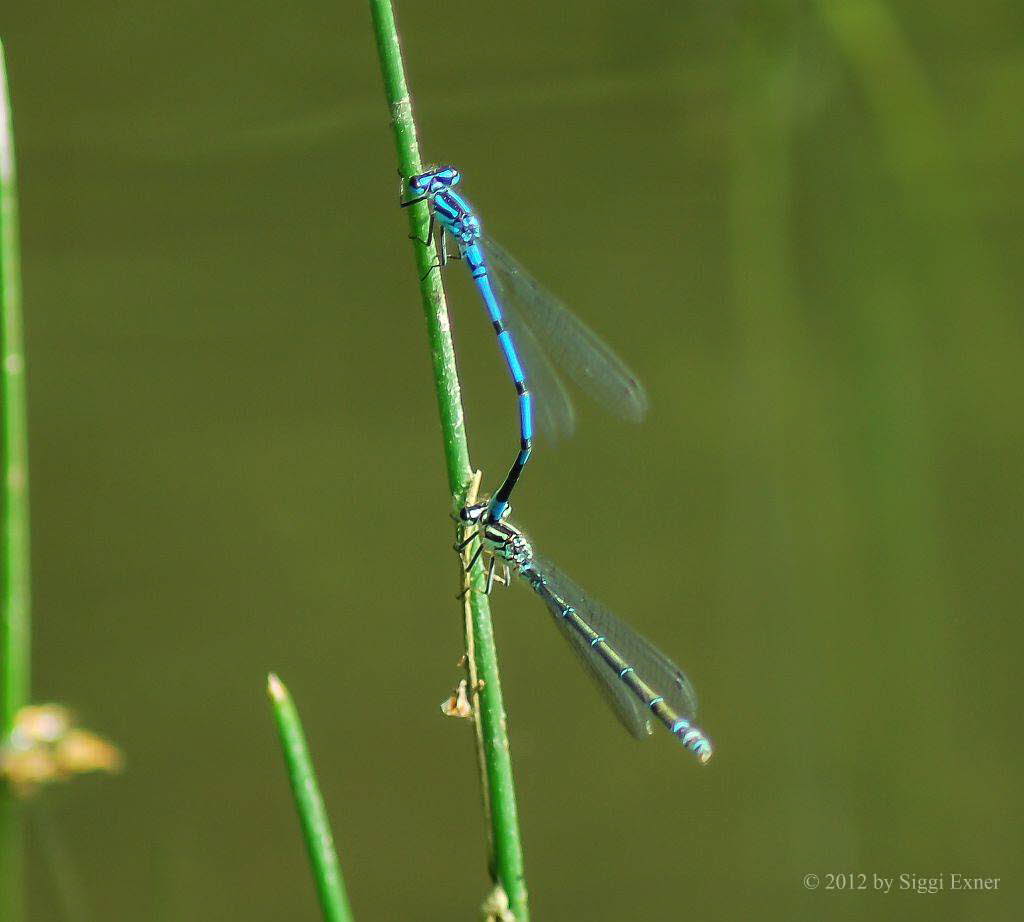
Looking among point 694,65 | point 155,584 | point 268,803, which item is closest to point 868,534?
point 694,65

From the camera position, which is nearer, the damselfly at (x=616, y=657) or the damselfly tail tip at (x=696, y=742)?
the damselfly tail tip at (x=696, y=742)

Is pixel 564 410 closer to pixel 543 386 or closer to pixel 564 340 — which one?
pixel 543 386

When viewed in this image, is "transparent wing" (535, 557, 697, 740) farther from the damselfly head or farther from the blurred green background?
the blurred green background

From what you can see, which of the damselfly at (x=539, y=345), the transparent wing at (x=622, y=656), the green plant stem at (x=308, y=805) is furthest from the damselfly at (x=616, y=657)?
the green plant stem at (x=308, y=805)

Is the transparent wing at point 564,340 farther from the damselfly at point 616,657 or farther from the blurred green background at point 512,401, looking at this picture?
the blurred green background at point 512,401

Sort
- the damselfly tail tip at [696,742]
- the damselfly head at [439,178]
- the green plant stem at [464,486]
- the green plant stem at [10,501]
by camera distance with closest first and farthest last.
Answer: the green plant stem at [10,501] → the green plant stem at [464,486] → the damselfly head at [439,178] → the damselfly tail tip at [696,742]

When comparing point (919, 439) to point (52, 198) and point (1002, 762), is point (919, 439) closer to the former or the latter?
point (1002, 762)

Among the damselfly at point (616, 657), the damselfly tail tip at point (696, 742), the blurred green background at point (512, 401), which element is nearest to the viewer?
the damselfly tail tip at point (696, 742)

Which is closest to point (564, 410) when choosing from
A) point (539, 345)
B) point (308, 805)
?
point (539, 345)
